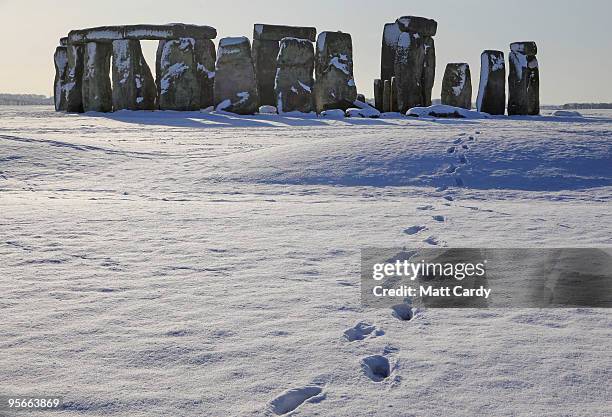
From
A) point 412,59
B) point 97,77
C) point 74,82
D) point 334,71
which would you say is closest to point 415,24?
point 412,59

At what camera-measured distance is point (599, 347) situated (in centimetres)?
294

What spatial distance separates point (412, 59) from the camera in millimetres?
18844

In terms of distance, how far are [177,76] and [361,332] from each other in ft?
54.4

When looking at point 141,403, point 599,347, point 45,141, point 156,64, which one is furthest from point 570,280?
point 156,64

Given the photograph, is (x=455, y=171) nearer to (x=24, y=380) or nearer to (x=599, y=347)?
(x=599, y=347)

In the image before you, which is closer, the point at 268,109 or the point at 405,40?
the point at 405,40

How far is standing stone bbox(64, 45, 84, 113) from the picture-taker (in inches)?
808

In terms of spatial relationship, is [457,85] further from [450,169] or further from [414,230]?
[414,230]

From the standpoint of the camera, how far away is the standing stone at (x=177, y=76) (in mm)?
18672

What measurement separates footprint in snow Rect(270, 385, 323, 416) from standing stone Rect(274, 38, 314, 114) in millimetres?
16629

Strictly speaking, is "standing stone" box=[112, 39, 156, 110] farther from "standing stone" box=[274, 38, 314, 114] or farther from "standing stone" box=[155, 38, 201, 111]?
"standing stone" box=[274, 38, 314, 114]

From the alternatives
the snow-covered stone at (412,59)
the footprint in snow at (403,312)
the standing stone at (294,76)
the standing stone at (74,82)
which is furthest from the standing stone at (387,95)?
the footprint in snow at (403,312)

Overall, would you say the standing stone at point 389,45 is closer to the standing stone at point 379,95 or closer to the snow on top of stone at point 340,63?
the standing stone at point 379,95

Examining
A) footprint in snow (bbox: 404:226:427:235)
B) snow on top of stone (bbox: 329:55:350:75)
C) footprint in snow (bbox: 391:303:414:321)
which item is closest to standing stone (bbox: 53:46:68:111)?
snow on top of stone (bbox: 329:55:350:75)
